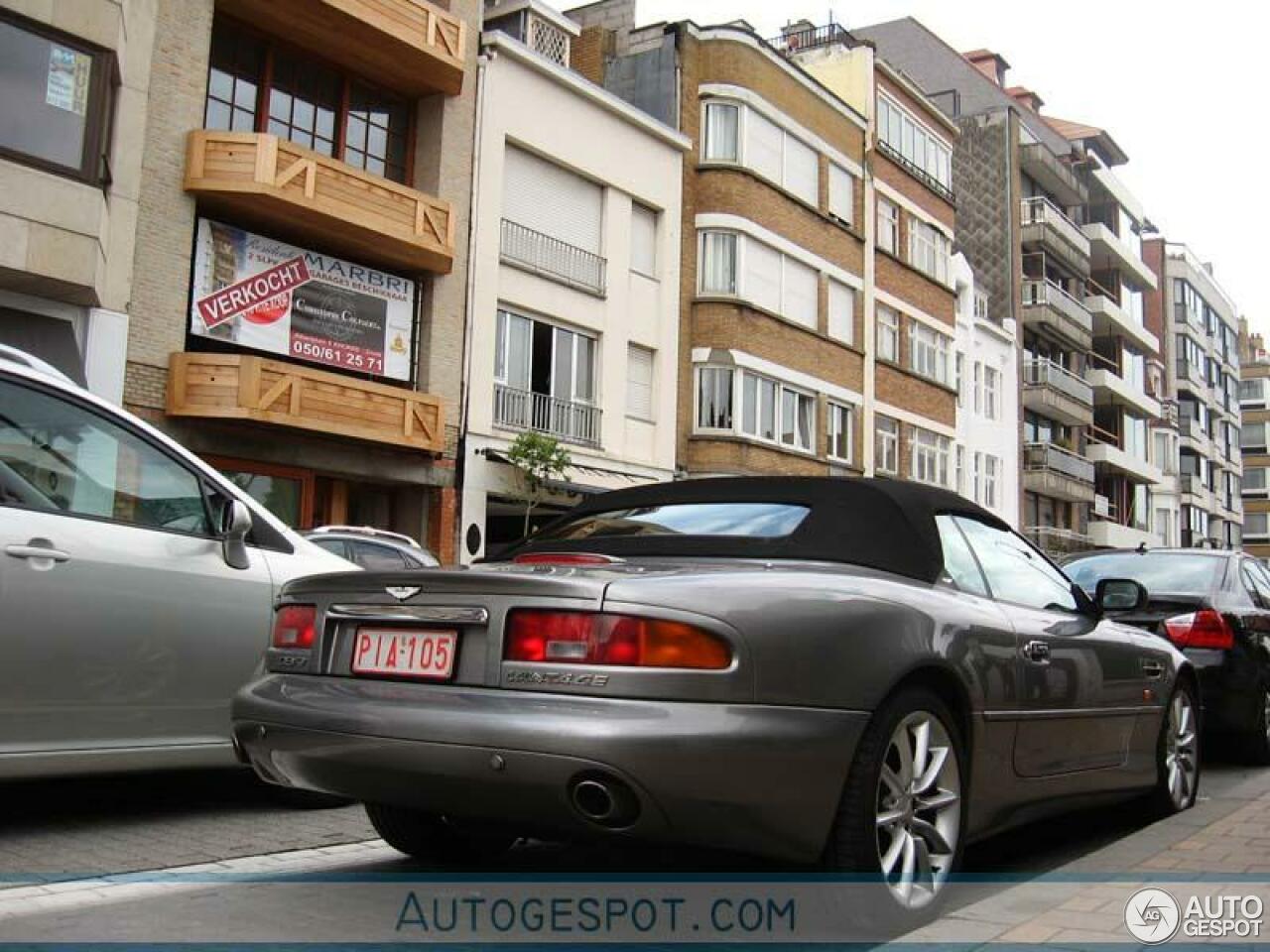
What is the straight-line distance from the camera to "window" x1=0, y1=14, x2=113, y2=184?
15.9 metres

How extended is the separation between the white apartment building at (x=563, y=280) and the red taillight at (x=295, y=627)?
17.6 m

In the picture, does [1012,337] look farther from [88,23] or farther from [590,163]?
[88,23]

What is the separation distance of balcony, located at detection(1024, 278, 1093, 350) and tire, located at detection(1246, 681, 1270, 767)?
4126 cm

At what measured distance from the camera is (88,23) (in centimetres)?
1669

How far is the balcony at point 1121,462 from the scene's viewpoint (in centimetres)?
5344

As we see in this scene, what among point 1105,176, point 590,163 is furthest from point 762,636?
point 1105,176

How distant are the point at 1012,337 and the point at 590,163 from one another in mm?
23180

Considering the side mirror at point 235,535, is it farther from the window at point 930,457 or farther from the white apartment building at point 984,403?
the white apartment building at point 984,403

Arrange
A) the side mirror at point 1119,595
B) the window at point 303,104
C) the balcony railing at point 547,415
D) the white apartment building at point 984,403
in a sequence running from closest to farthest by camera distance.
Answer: the side mirror at point 1119,595 < the window at point 303,104 < the balcony railing at point 547,415 < the white apartment building at point 984,403

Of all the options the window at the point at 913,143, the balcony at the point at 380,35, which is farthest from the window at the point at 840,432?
the balcony at the point at 380,35

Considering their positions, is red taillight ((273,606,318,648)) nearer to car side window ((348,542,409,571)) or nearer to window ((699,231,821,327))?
car side window ((348,542,409,571))

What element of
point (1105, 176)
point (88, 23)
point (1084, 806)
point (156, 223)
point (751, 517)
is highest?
point (1105, 176)

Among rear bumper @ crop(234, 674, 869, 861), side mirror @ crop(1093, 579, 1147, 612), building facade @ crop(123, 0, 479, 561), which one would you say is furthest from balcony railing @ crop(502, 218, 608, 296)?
rear bumper @ crop(234, 674, 869, 861)

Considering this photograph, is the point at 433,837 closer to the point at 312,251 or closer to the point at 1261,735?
the point at 1261,735
